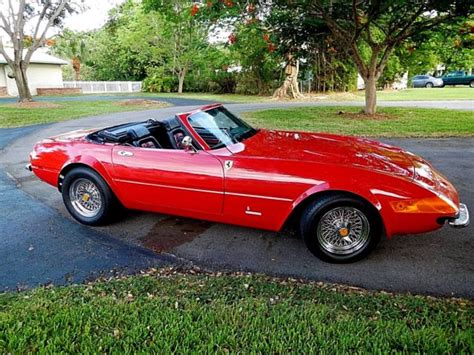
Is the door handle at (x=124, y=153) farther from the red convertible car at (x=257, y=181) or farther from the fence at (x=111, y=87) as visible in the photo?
the fence at (x=111, y=87)

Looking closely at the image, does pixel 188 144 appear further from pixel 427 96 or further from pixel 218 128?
pixel 427 96

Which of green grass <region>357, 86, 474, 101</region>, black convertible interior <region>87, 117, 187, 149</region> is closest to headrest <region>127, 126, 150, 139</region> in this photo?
black convertible interior <region>87, 117, 187, 149</region>

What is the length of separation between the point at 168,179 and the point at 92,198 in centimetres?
113

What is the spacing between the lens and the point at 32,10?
19938mm

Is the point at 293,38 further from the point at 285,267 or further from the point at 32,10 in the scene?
the point at 32,10

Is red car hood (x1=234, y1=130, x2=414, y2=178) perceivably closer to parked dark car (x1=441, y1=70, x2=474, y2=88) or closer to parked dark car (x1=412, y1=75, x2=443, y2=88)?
parked dark car (x1=441, y1=70, x2=474, y2=88)

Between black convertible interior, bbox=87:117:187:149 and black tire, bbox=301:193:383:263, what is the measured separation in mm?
1604

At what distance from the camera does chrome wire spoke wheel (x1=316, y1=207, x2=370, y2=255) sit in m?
3.17

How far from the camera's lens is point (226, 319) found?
7.95 feet

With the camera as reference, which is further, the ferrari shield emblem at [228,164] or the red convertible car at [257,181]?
the ferrari shield emblem at [228,164]

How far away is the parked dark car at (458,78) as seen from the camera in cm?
3384

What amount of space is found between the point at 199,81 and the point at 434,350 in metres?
31.9

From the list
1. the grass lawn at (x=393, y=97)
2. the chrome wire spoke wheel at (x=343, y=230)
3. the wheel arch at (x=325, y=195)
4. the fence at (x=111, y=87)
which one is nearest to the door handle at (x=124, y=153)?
the wheel arch at (x=325, y=195)

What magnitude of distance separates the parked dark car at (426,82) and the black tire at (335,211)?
125 feet
